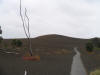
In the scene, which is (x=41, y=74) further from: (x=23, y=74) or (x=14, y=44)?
(x=14, y=44)

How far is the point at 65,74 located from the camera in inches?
819

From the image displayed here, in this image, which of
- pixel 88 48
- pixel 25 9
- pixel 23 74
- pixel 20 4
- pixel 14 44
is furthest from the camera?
pixel 14 44

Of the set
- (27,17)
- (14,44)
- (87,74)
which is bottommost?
(14,44)

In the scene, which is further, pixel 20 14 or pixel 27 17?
pixel 27 17

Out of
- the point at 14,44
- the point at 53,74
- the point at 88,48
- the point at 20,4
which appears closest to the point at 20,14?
the point at 20,4

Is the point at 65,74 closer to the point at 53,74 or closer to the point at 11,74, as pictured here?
the point at 53,74

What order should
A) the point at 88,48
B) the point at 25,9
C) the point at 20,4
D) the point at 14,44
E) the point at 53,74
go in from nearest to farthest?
the point at 53,74, the point at 20,4, the point at 25,9, the point at 88,48, the point at 14,44

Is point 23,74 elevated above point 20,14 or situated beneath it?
situated beneath

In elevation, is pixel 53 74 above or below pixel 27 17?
below

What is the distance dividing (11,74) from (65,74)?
467 cm

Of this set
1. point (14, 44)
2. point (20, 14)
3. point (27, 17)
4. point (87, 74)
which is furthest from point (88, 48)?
point (87, 74)

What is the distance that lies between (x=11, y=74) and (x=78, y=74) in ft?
18.6

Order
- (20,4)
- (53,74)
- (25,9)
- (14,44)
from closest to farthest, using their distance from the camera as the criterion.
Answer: (53,74) < (20,4) < (25,9) < (14,44)

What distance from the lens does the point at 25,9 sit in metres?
50.9
